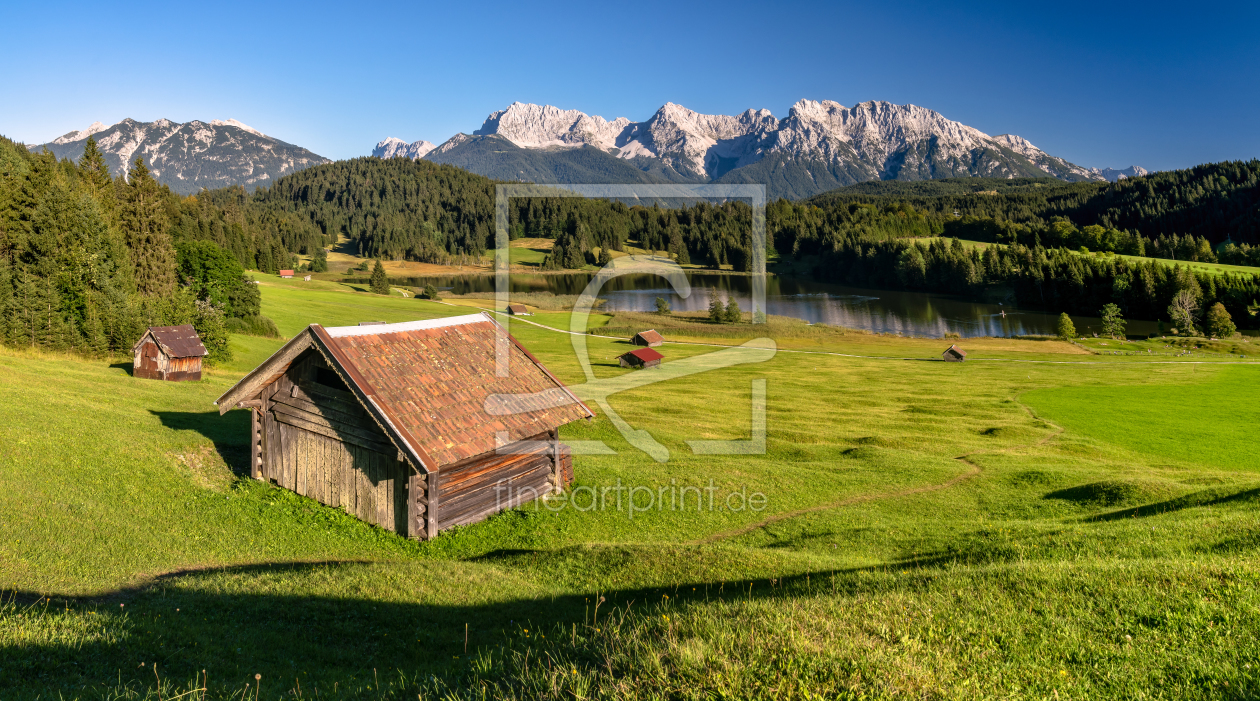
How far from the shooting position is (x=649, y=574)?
→ 13.3 meters

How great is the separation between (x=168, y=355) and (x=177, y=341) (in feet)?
3.95

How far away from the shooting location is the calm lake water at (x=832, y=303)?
107062 mm

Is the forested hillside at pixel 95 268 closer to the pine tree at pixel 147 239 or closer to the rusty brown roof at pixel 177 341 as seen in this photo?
the pine tree at pixel 147 239

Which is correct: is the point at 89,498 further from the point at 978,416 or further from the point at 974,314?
the point at 974,314

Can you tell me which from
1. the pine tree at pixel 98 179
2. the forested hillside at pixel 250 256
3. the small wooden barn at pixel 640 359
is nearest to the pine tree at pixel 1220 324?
the forested hillside at pixel 250 256

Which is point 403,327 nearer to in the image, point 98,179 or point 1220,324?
point 98,179

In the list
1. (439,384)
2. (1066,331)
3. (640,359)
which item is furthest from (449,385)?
(1066,331)

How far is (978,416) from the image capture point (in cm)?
4078

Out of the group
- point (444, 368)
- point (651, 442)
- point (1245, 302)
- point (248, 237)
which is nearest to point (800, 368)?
point (651, 442)


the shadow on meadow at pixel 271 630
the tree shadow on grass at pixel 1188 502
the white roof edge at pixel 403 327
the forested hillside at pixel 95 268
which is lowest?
the tree shadow on grass at pixel 1188 502

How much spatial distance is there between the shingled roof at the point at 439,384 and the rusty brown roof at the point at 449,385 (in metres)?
0.03

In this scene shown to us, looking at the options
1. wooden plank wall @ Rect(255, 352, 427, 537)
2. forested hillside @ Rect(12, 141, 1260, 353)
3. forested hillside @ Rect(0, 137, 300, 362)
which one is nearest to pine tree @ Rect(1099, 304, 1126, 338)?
forested hillside @ Rect(12, 141, 1260, 353)

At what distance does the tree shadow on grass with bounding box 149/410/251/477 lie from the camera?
2041 centimetres

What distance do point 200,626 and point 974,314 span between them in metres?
134
